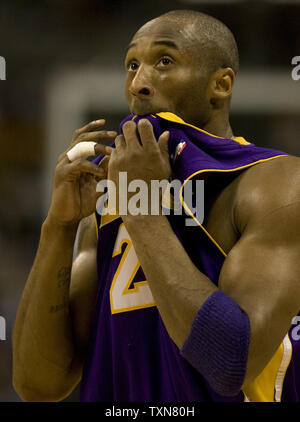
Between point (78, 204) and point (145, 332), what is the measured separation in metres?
0.39

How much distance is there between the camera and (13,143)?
4.38 m

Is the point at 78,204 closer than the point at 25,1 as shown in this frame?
Yes

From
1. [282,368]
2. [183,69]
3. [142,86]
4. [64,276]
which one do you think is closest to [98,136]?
[142,86]

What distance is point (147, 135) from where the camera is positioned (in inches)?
60.9

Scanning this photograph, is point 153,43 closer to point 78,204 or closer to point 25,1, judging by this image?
point 78,204

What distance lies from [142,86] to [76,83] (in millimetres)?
2781

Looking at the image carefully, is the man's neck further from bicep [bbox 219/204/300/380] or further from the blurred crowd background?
the blurred crowd background

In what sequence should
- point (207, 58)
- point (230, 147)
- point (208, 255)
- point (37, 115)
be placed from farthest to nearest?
point (37, 115), point (207, 58), point (230, 147), point (208, 255)

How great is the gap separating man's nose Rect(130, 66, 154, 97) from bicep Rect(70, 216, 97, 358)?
0.46 meters

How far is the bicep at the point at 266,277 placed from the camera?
4.42ft

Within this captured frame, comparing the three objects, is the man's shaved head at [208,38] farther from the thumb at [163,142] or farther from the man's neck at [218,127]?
the thumb at [163,142]

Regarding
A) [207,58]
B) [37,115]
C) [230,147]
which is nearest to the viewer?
[230,147]

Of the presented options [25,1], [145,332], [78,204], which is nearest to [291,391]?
[145,332]

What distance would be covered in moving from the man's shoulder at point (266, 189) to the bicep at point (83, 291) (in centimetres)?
53
